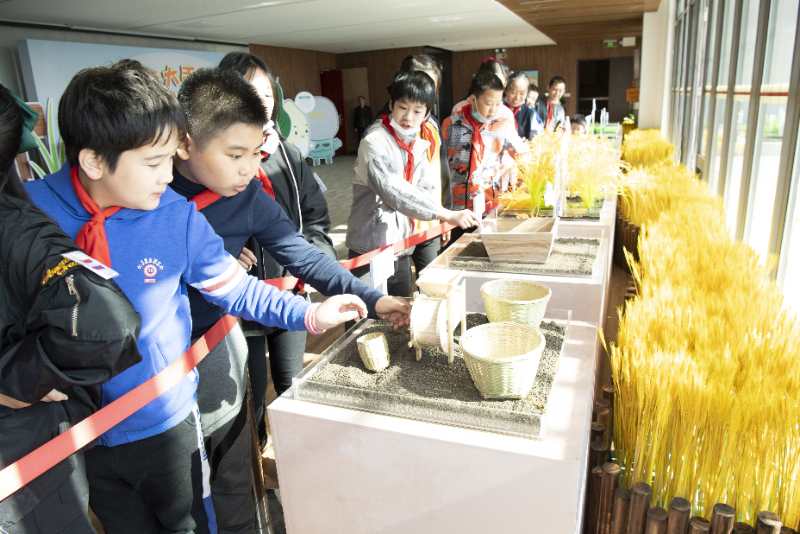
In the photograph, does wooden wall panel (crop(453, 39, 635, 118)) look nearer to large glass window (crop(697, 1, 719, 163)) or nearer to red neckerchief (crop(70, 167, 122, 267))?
large glass window (crop(697, 1, 719, 163))

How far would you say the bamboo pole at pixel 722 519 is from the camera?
1005 millimetres

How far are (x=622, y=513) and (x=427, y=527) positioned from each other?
40 centimetres

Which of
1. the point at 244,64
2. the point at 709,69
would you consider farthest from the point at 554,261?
the point at 709,69

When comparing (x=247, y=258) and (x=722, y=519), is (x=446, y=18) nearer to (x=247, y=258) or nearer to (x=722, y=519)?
(x=247, y=258)

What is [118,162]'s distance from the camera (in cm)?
100

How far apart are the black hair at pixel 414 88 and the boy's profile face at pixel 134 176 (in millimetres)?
1305

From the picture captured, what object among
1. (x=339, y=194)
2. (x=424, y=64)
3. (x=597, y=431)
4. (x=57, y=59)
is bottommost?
(x=339, y=194)

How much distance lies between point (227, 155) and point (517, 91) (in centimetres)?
331

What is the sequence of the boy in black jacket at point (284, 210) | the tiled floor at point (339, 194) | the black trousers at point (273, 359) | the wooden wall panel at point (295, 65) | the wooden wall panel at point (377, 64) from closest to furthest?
1. the boy in black jacket at point (284, 210)
2. the black trousers at point (273, 359)
3. the tiled floor at point (339, 194)
4. the wooden wall panel at point (295, 65)
5. the wooden wall panel at point (377, 64)

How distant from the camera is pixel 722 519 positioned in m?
1.01

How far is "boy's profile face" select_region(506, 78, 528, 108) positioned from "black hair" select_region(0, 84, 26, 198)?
3.65m

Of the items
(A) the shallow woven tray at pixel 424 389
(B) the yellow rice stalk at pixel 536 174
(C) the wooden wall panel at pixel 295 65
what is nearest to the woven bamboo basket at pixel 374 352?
(A) the shallow woven tray at pixel 424 389

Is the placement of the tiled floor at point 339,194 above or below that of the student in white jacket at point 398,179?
below

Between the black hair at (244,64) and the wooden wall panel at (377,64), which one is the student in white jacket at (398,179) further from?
the wooden wall panel at (377,64)
